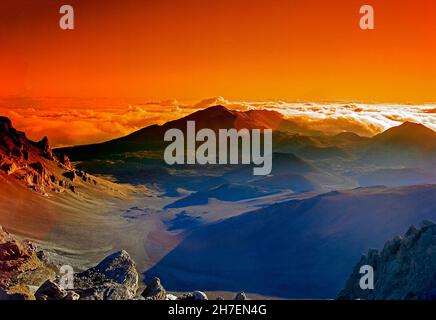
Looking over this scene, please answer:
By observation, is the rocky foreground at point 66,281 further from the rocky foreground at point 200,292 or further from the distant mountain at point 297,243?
the distant mountain at point 297,243

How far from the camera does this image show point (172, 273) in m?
28.1

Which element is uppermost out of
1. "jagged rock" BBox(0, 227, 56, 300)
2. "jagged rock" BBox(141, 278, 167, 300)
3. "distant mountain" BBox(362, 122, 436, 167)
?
"jagged rock" BBox(141, 278, 167, 300)

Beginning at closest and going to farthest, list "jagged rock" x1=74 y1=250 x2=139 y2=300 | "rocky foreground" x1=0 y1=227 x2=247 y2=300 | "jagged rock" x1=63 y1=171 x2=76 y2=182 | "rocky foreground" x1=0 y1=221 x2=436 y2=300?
"rocky foreground" x1=0 y1=221 x2=436 y2=300
"rocky foreground" x1=0 y1=227 x2=247 y2=300
"jagged rock" x1=74 y1=250 x2=139 y2=300
"jagged rock" x1=63 y1=171 x2=76 y2=182

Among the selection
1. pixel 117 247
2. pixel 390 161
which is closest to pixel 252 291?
pixel 117 247

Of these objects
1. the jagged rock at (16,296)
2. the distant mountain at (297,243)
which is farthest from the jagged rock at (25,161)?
the jagged rock at (16,296)

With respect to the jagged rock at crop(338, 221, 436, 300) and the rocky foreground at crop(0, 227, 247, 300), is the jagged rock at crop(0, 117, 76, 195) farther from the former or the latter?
the jagged rock at crop(338, 221, 436, 300)

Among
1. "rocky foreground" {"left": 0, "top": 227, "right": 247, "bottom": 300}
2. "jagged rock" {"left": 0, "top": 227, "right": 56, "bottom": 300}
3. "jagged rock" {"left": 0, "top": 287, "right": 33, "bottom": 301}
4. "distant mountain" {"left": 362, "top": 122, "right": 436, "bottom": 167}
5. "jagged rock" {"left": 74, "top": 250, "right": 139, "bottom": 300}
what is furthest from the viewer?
"distant mountain" {"left": 362, "top": 122, "right": 436, "bottom": 167}

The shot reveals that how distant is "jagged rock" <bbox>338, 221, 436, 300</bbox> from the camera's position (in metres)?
13.7

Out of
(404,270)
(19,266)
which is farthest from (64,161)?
(404,270)

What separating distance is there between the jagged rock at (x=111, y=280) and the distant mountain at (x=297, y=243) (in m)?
5.16

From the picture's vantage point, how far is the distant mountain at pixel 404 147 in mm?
70812

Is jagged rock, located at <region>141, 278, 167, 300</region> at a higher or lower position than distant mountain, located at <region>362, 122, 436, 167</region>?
higher

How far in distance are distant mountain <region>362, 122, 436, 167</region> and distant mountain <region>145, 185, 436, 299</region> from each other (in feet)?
119

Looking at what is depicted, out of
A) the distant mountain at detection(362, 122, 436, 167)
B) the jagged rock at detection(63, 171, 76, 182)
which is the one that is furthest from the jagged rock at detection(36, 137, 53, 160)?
the distant mountain at detection(362, 122, 436, 167)
